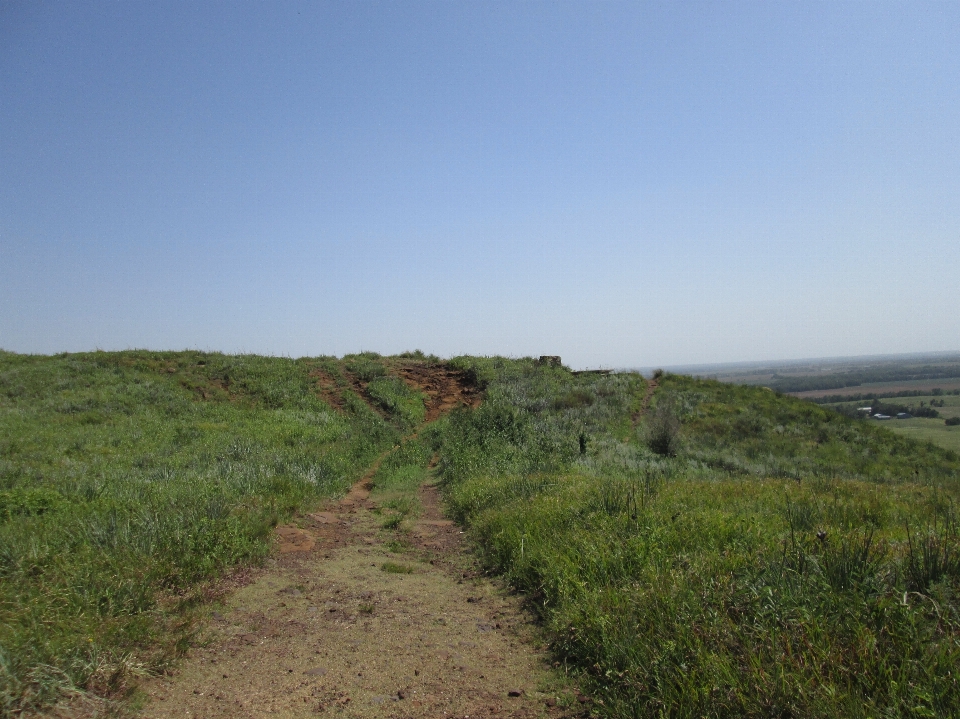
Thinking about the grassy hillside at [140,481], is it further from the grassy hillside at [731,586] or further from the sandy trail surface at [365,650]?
the grassy hillside at [731,586]

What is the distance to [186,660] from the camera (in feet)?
13.4

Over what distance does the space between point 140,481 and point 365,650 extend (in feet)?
20.1

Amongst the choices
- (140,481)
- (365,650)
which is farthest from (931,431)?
(140,481)

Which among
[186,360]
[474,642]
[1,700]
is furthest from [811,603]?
[186,360]

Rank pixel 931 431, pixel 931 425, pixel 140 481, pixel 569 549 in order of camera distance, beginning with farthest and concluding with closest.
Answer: pixel 931 425, pixel 931 431, pixel 140 481, pixel 569 549

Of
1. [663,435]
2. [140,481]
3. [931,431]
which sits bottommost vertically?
[931,431]

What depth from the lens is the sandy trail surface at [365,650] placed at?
3570 mm

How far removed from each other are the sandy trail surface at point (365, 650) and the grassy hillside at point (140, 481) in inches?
16.5

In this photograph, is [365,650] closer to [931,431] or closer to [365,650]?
[365,650]

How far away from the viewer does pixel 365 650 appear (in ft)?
14.3

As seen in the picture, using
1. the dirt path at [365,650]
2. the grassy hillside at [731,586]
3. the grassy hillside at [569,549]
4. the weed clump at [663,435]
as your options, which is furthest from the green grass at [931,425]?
the dirt path at [365,650]

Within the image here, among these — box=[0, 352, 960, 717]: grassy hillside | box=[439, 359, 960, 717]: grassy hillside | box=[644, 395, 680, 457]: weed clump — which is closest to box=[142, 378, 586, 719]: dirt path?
box=[0, 352, 960, 717]: grassy hillside

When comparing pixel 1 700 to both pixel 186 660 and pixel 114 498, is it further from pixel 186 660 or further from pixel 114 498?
pixel 114 498

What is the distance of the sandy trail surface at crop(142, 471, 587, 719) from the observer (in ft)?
11.7
